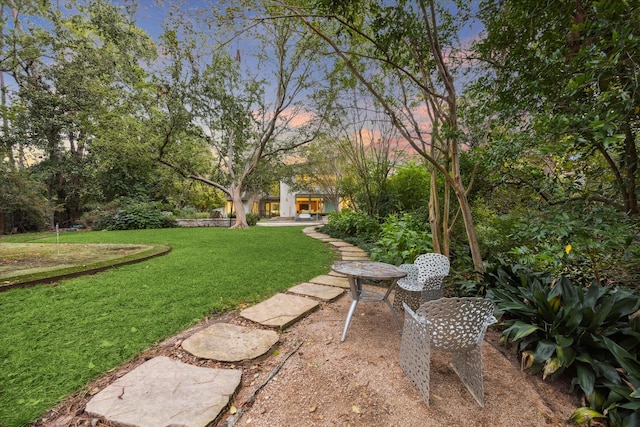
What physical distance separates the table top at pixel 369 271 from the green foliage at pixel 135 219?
11.5m

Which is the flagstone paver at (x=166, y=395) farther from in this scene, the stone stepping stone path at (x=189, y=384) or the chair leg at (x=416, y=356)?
the chair leg at (x=416, y=356)

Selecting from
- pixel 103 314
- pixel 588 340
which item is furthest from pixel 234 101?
pixel 588 340

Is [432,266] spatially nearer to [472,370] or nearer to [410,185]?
[472,370]

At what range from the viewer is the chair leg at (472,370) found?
152 cm

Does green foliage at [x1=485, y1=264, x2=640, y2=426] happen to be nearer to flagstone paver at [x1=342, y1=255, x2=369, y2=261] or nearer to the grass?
the grass

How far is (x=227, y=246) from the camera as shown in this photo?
21.0 ft

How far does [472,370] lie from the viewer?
159 centimetres

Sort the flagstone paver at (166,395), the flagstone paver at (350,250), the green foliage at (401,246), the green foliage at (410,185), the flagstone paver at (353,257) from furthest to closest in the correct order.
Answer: the green foliage at (410,185), the flagstone paver at (350,250), the flagstone paver at (353,257), the green foliage at (401,246), the flagstone paver at (166,395)

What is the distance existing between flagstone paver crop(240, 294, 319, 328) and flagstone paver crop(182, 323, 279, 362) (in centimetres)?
17

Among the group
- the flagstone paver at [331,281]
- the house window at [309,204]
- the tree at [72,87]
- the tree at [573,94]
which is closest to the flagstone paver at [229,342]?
the flagstone paver at [331,281]


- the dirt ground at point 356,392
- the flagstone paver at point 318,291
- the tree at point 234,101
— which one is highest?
the tree at point 234,101

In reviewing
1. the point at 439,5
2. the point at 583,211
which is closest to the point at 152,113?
the point at 439,5

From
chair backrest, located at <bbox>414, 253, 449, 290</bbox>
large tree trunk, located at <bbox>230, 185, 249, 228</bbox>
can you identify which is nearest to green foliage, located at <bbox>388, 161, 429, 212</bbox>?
chair backrest, located at <bbox>414, 253, 449, 290</bbox>

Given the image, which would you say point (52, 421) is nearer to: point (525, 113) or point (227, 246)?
point (525, 113)
